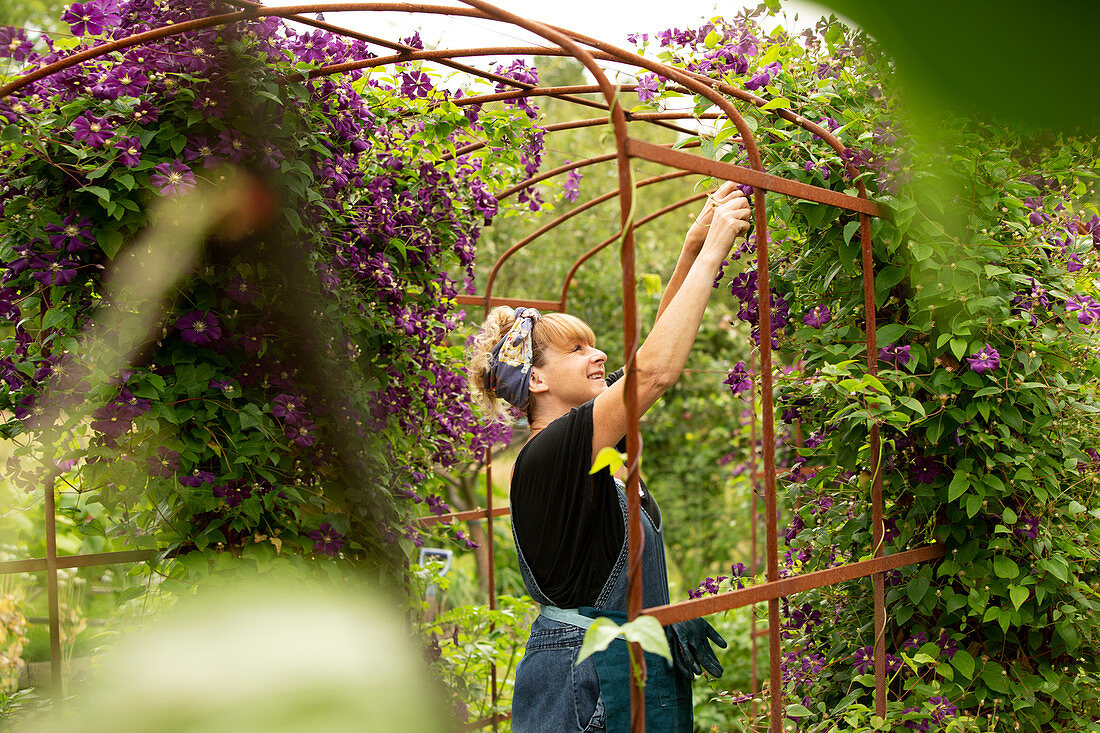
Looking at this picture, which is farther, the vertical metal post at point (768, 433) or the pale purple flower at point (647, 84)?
the pale purple flower at point (647, 84)

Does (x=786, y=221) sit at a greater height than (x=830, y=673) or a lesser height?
greater

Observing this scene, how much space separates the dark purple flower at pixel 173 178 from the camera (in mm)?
1979

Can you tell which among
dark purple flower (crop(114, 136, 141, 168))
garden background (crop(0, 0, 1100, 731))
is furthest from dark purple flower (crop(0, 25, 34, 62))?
dark purple flower (crop(114, 136, 141, 168))

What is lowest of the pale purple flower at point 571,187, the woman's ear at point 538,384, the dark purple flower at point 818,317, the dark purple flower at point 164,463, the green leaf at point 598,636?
the green leaf at point 598,636

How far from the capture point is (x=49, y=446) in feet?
6.78

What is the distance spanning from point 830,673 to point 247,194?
2.15 meters

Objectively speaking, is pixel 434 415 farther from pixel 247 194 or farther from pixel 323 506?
pixel 247 194

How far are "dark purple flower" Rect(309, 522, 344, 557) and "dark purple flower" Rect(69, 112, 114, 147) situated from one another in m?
1.02

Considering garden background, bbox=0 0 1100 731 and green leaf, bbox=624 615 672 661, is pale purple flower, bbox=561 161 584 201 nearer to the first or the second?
garden background, bbox=0 0 1100 731

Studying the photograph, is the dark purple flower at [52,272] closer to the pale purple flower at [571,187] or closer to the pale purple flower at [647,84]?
the pale purple flower at [647,84]

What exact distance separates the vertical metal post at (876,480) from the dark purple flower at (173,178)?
1496 millimetres

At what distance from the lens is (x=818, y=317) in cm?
214

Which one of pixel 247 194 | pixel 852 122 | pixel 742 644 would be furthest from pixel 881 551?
pixel 742 644

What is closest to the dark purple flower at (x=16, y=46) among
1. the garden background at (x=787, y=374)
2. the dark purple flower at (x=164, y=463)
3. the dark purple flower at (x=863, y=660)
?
the garden background at (x=787, y=374)
